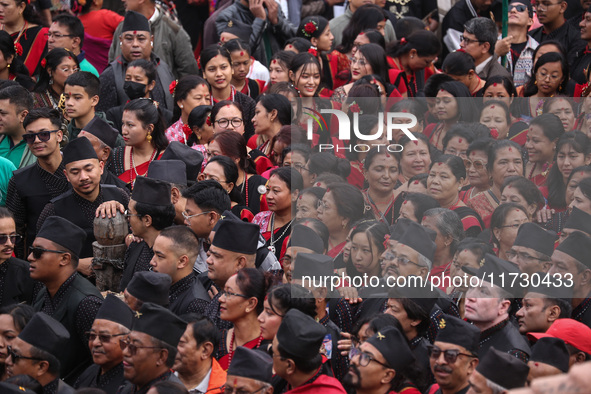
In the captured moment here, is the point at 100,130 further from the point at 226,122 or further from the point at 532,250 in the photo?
the point at 532,250

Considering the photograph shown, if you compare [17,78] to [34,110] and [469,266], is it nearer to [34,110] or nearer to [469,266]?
[34,110]

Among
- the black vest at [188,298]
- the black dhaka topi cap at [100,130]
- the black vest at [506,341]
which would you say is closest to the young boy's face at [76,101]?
the black dhaka topi cap at [100,130]

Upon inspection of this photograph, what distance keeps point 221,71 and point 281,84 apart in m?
0.55

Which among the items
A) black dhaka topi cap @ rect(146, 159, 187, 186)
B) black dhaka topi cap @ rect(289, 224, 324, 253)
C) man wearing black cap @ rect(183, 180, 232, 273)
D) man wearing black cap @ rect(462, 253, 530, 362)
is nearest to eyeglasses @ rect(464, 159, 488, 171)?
man wearing black cap @ rect(462, 253, 530, 362)

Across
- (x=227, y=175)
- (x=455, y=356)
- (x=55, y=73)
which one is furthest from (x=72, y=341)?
(x=55, y=73)

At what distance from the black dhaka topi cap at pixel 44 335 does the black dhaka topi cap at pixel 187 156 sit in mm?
2118

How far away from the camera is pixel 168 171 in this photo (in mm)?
6738

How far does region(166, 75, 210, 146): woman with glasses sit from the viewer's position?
26.9 feet

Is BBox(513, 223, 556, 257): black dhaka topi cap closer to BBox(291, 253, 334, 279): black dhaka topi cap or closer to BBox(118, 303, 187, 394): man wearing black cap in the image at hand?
BBox(291, 253, 334, 279): black dhaka topi cap

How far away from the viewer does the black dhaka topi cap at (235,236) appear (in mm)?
5762

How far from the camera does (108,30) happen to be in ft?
32.1

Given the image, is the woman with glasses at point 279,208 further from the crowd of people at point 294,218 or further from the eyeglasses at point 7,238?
the eyeglasses at point 7,238

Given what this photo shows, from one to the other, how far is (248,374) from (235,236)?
1.26 meters

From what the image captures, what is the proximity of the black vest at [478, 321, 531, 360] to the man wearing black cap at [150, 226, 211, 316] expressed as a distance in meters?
1.67
